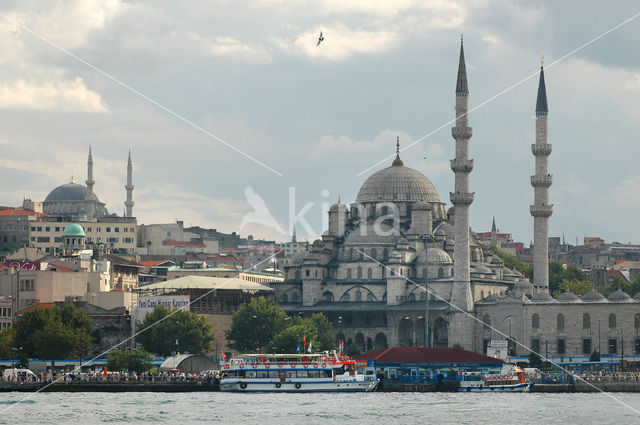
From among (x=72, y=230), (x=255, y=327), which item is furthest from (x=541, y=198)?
(x=72, y=230)

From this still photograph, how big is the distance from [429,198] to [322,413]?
64838 mm

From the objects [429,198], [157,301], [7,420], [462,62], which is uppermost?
[462,62]

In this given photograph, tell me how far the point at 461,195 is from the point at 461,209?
42.3 inches

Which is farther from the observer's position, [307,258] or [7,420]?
[307,258]

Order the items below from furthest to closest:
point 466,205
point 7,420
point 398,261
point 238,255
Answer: point 238,255, point 398,261, point 466,205, point 7,420

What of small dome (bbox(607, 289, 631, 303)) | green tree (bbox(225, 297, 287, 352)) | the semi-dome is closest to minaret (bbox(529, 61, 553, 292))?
small dome (bbox(607, 289, 631, 303))

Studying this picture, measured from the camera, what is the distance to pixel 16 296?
124375 millimetres

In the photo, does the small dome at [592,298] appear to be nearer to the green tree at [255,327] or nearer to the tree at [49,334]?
the green tree at [255,327]

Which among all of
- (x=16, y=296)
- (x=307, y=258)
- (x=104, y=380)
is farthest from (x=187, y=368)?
(x=307, y=258)

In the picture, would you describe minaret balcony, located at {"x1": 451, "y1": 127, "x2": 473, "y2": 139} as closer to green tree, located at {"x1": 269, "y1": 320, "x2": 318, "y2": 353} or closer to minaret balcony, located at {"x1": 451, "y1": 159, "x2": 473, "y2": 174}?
minaret balcony, located at {"x1": 451, "y1": 159, "x2": 473, "y2": 174}

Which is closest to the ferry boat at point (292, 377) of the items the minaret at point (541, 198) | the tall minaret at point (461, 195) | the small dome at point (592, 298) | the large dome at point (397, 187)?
the tall minaret at point (461, 195)

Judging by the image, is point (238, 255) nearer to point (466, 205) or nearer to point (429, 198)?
point (429, 198)

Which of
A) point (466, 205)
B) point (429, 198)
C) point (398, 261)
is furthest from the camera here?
point (429, 198)

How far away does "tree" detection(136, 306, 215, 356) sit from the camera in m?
112
